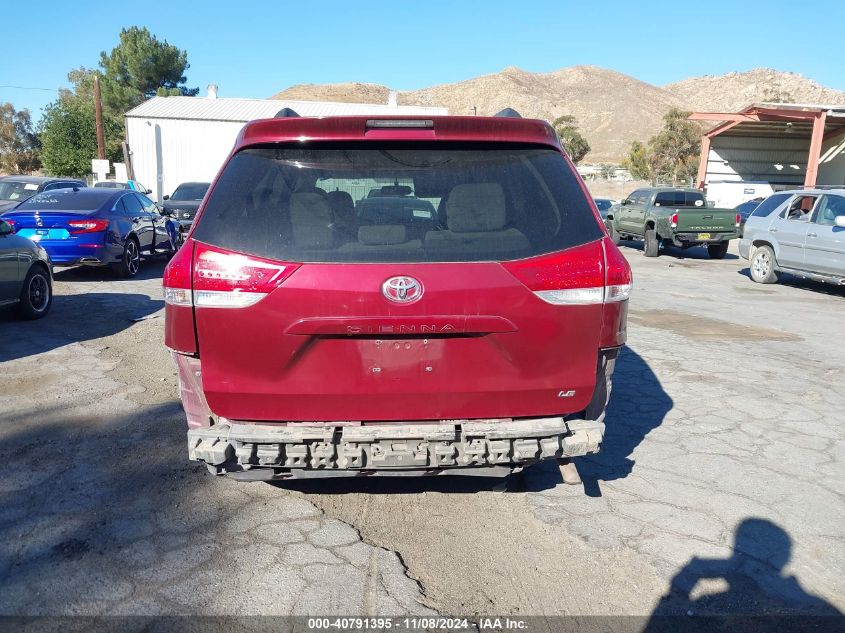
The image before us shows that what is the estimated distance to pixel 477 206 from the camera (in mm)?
3121

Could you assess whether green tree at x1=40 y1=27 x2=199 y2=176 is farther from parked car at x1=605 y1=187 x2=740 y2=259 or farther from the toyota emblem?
the toyota emblem

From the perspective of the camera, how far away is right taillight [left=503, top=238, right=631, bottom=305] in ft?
9.80

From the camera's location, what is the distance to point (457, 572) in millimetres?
3197

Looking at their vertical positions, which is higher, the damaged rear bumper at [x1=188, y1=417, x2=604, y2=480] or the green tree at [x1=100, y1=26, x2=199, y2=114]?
the green tree at [x1=100, y1=26, x2=199, y2=114]

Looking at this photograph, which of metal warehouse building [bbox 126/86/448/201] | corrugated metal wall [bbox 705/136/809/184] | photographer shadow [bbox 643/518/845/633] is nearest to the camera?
photographer shadow [bbox 643/518/845/633]

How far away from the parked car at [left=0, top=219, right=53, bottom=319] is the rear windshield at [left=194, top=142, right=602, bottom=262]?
6.03 metres

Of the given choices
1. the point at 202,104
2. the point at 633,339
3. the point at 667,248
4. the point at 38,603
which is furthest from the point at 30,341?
the point at 202,104

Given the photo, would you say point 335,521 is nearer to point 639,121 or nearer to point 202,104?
point 202,104

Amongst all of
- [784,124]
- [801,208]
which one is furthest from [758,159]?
→ [801,208]

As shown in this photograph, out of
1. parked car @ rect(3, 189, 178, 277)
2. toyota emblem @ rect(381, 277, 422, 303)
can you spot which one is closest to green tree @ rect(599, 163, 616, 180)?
parked car @ rect(3, 189, 178, 277)

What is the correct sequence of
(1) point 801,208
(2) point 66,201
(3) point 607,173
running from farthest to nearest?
(3) point 607,173 → (1) point 801,208 → (2) point 66,201

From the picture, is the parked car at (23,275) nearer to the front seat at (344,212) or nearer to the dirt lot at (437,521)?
the dirt lot at (437,521)

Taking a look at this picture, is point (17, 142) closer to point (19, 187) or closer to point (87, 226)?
point (19, 187)

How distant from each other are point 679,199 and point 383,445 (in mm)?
18585
